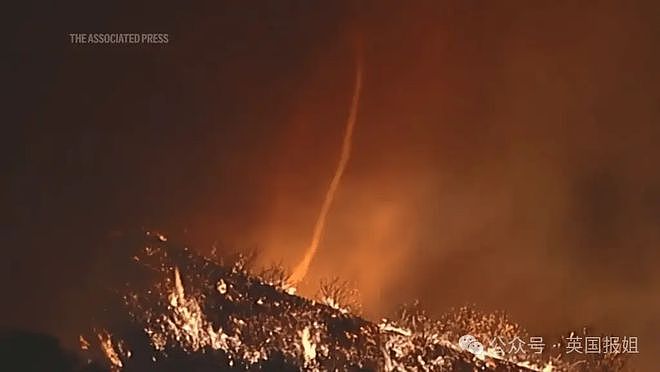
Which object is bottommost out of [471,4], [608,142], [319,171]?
[319,171]

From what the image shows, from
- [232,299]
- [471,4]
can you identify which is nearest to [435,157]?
[471,4]

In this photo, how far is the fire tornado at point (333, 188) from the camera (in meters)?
1.37

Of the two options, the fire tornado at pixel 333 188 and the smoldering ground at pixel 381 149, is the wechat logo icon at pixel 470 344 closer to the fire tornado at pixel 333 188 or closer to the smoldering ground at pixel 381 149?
the smoldering ground at pixel 381 149

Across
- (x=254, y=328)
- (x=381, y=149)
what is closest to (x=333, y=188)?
(x=381, y=149)

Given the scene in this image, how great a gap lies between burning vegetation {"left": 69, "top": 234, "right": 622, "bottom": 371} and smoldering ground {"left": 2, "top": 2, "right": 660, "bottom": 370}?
33 mm

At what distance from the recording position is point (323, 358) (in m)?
1.35

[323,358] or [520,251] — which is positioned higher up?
[520,251]

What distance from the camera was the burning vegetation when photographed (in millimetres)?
1336

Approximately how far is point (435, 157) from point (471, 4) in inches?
9.7

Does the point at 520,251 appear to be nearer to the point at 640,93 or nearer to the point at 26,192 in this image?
the point at 640,93

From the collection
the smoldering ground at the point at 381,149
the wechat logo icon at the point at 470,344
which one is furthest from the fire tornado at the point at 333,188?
the wechat logo icon at the point at 470,344

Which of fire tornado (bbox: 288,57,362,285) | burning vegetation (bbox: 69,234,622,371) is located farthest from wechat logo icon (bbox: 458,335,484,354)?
fire tornado (bbox: 288,57,362,285)

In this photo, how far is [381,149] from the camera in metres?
1.40

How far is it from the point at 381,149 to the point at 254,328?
33cm
